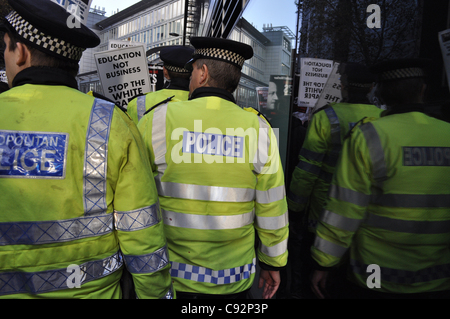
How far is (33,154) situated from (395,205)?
1.81m

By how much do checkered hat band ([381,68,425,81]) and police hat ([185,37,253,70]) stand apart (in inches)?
A: 37.3

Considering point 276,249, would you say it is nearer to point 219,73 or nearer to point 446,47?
point 219,73

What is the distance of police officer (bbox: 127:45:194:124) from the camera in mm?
3703

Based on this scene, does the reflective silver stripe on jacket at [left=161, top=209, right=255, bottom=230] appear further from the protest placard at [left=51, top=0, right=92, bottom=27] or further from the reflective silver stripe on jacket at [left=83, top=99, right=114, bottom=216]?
the protest placard at [left=51, top=0, right=92, bottom=27]

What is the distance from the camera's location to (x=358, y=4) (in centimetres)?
202

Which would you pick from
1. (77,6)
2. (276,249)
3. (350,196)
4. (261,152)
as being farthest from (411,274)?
(77,6)

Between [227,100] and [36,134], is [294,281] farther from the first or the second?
[36,134]

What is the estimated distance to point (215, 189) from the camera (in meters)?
1.89

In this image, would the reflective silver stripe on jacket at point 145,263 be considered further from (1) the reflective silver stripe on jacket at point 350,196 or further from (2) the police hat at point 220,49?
(2) the police hat at point 220,49

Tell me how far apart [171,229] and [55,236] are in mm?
775

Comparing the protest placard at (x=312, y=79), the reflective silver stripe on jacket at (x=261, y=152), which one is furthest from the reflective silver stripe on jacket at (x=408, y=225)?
the protest placard at (x=312, y=79)

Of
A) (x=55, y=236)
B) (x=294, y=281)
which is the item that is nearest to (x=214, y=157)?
(x=55, y=236)

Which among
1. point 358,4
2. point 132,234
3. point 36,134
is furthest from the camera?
point 358,4
